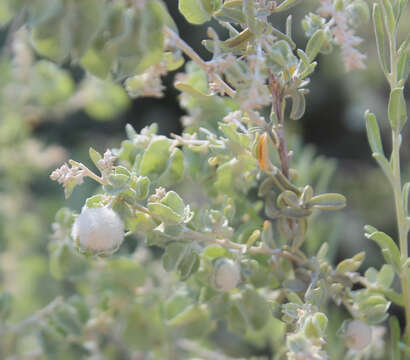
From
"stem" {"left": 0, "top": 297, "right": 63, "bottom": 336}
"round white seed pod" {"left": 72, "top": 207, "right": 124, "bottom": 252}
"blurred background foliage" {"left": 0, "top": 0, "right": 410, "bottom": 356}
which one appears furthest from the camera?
"blurred background foliage" {"left": 0, "top": 0, "right": 410, "bottom": 356}

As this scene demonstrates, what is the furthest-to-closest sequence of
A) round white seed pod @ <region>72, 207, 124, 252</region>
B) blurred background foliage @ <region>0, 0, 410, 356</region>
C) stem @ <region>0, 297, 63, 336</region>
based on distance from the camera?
1. blurred background foliage @ <region>0, 0, 410, 356</region>
2. stem @ <region>0, 297, 63, 336</region>
3. round white seed pod @ <region>72, 207, 124, 252</region>

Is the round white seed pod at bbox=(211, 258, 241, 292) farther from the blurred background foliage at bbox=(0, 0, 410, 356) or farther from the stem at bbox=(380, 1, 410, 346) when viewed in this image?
the blurred background foliage at bbox=(0, 0, 410, 356)

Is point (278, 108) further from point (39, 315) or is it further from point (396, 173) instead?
point (39, 315)

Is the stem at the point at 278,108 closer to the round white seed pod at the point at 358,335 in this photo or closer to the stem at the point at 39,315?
the round white seed pod at the point at 358,335

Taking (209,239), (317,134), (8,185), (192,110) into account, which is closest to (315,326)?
(209,239)

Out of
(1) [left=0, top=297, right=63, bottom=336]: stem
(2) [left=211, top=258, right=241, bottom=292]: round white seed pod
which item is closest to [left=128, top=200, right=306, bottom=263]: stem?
(2) [left=211, top=258, right=241, bottom=292]: round white seed pod

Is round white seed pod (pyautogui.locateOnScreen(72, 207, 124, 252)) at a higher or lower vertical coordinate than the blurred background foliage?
higher

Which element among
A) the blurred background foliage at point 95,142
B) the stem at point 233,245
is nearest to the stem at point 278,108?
the stem at point 233,245

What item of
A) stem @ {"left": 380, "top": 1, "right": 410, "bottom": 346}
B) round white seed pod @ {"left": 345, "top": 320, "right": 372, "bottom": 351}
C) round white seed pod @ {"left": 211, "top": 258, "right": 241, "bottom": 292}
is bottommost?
round white seed pod @ {"left": 345, "top": 320, "right": 372, "bottom": 351}
